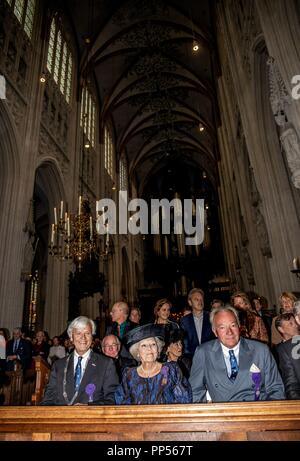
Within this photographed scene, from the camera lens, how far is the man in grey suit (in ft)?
6.68

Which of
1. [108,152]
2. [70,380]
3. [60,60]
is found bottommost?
[70,380]

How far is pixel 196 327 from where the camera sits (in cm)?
373

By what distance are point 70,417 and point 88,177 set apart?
1405cm

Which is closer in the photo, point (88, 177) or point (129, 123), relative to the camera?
point (88, 177)

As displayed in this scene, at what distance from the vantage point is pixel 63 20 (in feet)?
45.0

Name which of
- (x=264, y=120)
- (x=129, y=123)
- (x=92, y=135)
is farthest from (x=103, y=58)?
(x=264, y=120)

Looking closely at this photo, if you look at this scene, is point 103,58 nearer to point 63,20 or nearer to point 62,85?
point 63,20

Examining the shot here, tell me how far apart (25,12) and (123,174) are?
13213 mm

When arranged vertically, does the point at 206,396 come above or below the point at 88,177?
below

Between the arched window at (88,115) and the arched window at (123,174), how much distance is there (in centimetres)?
520

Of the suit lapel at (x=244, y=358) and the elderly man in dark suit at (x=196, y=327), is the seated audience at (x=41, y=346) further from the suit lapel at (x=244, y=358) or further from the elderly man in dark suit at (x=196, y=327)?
the suit lapel at (x=244, y=358)

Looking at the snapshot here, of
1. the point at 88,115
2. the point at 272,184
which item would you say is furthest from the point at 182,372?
the point at 88,115

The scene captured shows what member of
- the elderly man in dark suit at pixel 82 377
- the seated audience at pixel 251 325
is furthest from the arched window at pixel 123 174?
the elderly man in dark suit at pixel 82 377

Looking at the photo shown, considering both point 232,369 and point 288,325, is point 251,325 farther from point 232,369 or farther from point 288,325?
point 232,369
